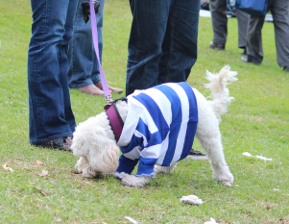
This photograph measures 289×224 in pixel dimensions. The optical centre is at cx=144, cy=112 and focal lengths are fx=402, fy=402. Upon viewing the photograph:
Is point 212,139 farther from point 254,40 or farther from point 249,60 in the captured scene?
point 249,60

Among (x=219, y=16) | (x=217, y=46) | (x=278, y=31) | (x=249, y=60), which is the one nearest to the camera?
(x=278, y=31)

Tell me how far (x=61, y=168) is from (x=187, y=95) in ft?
3.35

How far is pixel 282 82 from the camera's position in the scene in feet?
25.7

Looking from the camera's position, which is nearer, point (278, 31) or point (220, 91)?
point (220, 91)

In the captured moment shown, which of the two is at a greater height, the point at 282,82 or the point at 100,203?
the point at 100,203

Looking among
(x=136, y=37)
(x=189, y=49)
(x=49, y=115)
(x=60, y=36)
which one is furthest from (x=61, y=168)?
(x=189, y=49)

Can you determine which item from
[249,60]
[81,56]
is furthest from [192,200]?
[249,60]

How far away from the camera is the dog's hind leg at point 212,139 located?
2910mm

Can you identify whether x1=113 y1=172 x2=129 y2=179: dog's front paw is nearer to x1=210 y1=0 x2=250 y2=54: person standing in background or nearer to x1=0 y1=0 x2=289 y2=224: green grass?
x1=0 y1=0 x2=289 y2=224: green grass

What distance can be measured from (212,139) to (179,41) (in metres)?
1.11

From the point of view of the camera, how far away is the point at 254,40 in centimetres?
894

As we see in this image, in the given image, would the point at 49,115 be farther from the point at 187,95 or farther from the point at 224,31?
the point at 224,31

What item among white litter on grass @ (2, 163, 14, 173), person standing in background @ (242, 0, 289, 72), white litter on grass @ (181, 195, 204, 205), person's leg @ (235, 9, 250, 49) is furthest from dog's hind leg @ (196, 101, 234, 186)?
person's leg @ (235, 9, 250, 49)

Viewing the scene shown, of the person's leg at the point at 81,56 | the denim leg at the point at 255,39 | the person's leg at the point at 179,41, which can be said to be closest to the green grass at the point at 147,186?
the person's leg at the point at 81,56
